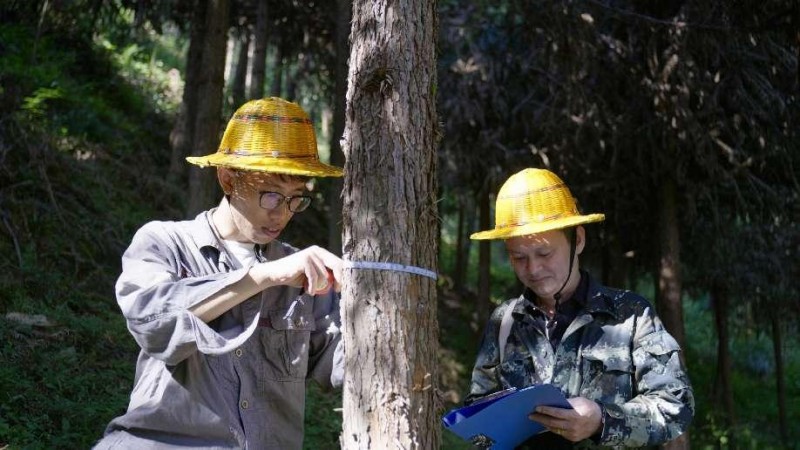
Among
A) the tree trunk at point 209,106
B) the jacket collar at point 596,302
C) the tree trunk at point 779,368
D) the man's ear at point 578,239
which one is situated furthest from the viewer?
the tree trunk at point 779,368

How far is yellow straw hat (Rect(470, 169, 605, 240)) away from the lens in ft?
11.0

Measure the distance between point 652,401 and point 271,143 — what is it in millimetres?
1583

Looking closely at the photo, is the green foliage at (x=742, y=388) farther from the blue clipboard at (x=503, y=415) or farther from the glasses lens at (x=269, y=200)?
the glasses lens at (x=269, y=200)

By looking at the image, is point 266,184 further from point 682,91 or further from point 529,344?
point 682,91

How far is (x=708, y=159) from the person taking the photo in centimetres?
870

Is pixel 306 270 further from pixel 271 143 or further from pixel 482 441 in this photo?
pixel 482 441

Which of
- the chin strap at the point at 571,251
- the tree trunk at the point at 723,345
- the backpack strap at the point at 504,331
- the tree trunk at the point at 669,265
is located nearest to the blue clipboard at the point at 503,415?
the backpack strap at the point at 504,331

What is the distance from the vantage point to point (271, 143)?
300 cm

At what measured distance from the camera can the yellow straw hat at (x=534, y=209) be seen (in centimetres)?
334

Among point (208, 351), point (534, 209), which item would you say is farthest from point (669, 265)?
point (208, 351)

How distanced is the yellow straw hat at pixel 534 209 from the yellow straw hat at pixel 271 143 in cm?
72

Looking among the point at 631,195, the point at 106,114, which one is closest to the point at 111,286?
the point at 106,114

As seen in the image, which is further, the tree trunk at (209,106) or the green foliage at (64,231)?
the tree trunk at (209,106)

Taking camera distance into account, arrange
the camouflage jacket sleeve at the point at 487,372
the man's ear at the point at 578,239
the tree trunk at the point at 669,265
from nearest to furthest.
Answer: the camouflage jacket sleeve at the point at 487,372 < the man's ear at the point at 578,239 < the tree trunk at the point at 669,265
